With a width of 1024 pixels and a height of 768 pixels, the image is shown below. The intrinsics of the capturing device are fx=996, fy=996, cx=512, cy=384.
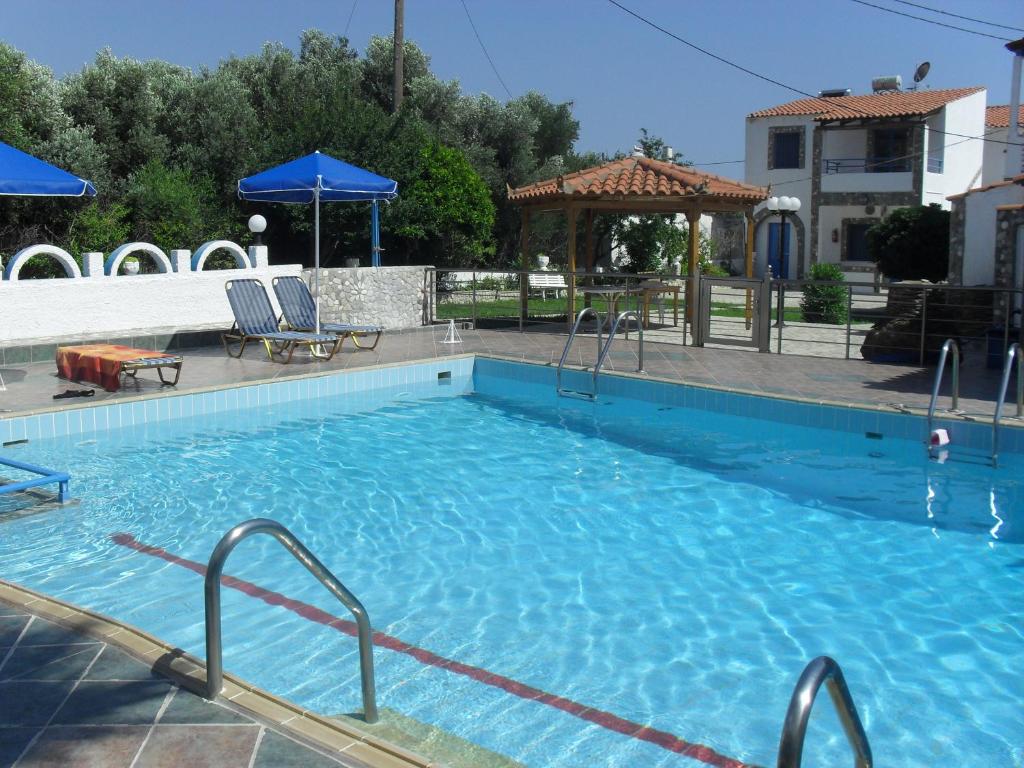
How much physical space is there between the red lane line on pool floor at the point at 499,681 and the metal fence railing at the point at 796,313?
763 centimetres

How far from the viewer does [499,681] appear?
15.6 feet

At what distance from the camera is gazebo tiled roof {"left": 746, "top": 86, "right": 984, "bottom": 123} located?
120 ft

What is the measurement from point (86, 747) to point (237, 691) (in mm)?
552

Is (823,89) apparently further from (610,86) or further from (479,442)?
(479,442)

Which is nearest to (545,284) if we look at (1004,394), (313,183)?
(313,183)

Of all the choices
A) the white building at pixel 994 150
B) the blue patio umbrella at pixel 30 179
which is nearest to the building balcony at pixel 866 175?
the white building at pixel 994 150

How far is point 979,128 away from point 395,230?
28.3 m

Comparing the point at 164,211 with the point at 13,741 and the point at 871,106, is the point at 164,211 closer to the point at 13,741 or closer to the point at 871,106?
the point at 13,741

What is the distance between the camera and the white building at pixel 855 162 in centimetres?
3675

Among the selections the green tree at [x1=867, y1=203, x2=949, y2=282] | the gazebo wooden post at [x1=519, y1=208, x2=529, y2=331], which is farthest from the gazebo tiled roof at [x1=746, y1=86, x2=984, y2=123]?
the gazebo wooden post at [x1=519, y1=208, x2=529, y2=331]

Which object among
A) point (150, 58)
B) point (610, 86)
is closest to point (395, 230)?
point (150, 58)

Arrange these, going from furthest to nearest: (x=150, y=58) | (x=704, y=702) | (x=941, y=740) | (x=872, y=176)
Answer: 1. (x=872, y=176)
2. (x=150, y=58)
3. (x=704, y=702)
4. (x=941, y=740)

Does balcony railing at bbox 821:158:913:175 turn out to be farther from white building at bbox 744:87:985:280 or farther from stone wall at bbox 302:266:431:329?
stone wall at bbox 302:266:431:329

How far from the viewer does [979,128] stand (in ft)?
129
